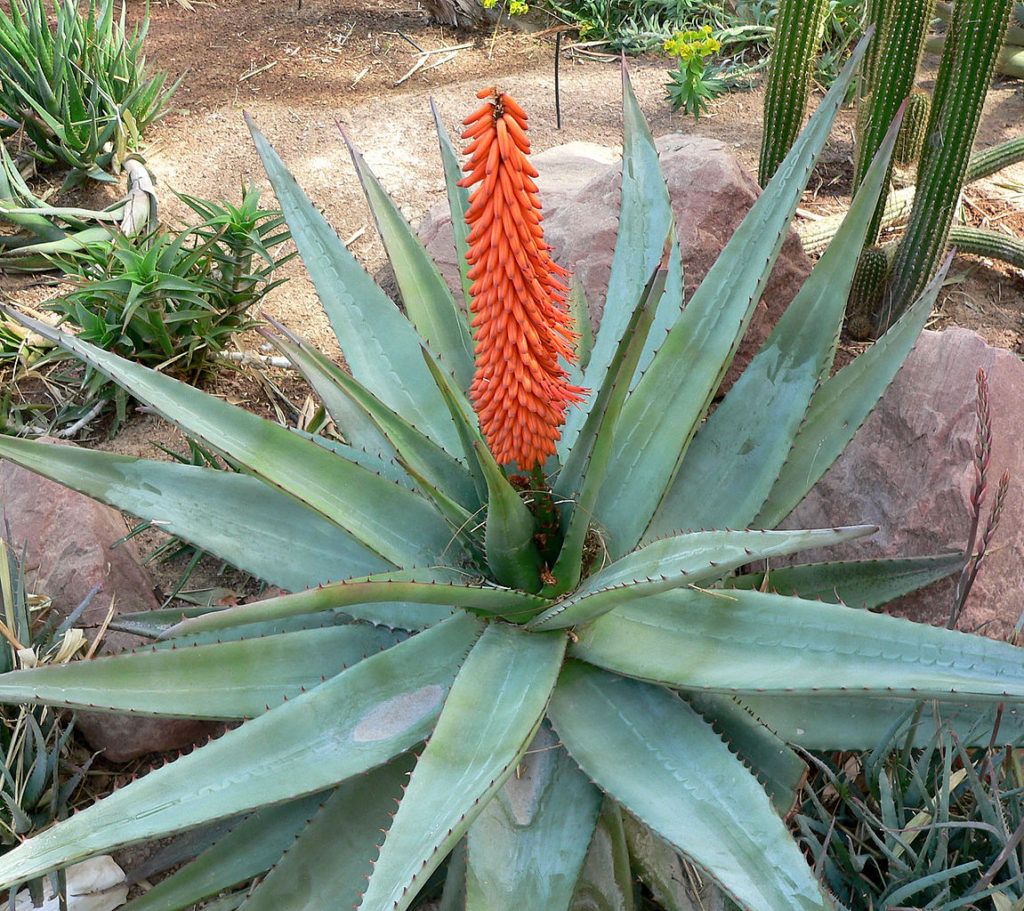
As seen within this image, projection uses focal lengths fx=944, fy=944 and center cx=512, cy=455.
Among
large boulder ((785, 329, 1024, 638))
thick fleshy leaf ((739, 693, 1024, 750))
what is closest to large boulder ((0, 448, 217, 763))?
thick fleshy leaf ((739, 693, 1024, 750))

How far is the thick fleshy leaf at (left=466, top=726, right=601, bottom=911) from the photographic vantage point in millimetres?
1422

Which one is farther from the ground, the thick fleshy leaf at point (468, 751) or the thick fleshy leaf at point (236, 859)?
the thick fleshy leaf at point (468, 751)

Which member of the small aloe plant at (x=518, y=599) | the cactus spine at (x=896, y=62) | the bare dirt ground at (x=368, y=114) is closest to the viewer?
the small aloe plant at (x=518, y=599)

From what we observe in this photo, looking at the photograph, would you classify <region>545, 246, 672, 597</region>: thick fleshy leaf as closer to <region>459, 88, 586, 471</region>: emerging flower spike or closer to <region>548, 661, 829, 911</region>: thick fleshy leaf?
<region>459, 88, 586, 471</region>: emerging flower spike

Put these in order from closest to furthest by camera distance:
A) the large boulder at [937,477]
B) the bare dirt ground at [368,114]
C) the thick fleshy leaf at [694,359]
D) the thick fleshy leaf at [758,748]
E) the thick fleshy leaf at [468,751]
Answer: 1. the thick fleshy leaf at [468,751]
2. the thick fleshy leaf at [758,748]
3. the thick fleshy leaf at [694,359]
4. the large boulder at [937,477]
5. the bare dirt ground at [368,114]

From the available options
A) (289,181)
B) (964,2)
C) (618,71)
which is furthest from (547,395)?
(618,71)

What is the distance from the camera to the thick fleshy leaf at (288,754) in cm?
134

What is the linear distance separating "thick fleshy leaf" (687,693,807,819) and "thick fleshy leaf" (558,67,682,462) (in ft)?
2.18

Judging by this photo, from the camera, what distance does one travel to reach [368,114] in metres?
5.02

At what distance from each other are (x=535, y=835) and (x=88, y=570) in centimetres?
139

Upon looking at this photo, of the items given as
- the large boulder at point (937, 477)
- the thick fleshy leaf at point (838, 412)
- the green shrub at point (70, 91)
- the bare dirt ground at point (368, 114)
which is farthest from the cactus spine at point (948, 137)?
the green shrub at point (70, 91)

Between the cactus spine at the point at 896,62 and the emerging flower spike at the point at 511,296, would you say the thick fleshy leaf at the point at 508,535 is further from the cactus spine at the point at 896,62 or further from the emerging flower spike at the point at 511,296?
the cactus spine at the point at 896,62

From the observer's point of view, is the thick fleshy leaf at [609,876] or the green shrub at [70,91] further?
the green shrub at [70,91]

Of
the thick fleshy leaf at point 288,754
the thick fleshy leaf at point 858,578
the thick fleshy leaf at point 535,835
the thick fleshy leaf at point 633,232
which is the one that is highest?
the thick fleshy leaf at point 633,232
